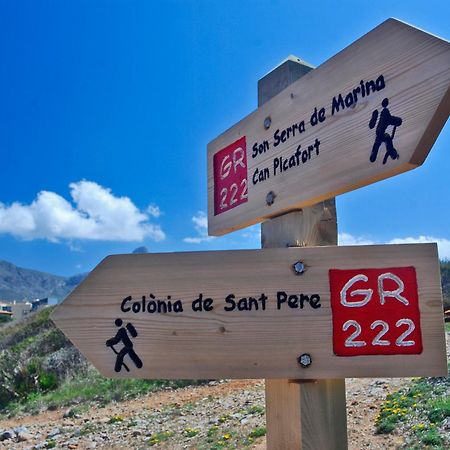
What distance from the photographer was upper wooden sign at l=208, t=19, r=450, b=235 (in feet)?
4.30

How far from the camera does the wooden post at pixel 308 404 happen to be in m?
1.49

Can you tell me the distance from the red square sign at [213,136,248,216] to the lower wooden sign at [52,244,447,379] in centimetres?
58

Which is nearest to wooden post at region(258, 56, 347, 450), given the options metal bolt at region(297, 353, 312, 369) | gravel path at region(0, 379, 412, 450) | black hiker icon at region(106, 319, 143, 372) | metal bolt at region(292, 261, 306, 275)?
metal bolt at region(297, 353, 312, 369)

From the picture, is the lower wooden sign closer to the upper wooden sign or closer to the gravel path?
the upper wooden sign

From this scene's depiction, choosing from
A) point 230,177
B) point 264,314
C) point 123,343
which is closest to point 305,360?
point 264,314

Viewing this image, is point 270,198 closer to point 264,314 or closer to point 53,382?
point 264,314

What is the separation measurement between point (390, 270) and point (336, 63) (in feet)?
2.22

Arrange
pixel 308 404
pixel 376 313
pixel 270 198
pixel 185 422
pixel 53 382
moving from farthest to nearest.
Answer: pixel 53 382 → pixel 185 422 → pixel 270 198 → pixel 308 404 → pixel 376 313

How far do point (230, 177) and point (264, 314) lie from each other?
808 millimetres

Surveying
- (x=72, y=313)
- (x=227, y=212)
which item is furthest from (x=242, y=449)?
(x=72, y=313)

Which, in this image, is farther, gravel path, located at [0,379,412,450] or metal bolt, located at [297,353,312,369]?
gravel path, located at [0,379,412,450]

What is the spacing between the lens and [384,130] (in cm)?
142

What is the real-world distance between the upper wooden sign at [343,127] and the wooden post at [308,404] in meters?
0.10

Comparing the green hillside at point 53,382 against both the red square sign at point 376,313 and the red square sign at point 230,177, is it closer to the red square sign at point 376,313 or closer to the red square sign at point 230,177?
the red square sign at point 230,177
